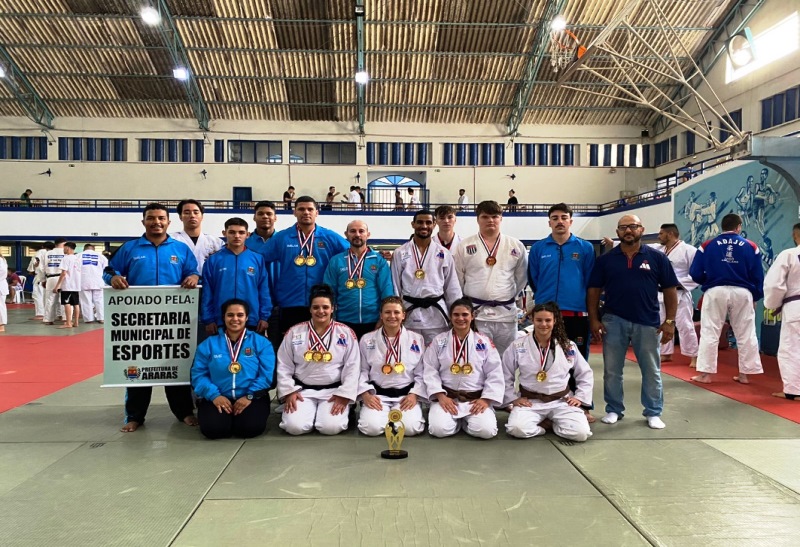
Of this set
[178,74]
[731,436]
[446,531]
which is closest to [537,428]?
[731,436]

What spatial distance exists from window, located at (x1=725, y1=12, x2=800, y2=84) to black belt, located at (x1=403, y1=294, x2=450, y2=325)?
16.4 m

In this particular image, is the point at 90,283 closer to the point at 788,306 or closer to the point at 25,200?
the point at 25,200

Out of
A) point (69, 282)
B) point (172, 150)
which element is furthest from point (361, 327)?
point (172, 150)

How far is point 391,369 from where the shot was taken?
179 inches

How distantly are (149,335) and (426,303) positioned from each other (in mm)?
2479

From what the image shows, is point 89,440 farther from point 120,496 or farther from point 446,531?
point 446,531

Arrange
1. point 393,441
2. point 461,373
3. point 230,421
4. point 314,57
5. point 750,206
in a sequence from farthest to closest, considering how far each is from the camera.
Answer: point 314,57 → point 750,206 → point 461,373 → point 230,421 → point 393,441

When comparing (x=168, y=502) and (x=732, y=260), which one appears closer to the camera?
(x=168, y=502)

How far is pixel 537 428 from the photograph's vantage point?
172 inches

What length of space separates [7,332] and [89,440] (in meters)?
8.81

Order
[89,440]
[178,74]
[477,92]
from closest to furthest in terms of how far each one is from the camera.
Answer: [89,440] → [178,74] → [477,92]

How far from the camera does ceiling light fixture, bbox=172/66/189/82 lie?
2086cm

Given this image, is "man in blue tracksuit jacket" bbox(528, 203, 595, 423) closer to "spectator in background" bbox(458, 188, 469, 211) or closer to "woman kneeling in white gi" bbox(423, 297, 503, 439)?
"woman kneeling in white gi" bbox(423, 297, 503, 439)

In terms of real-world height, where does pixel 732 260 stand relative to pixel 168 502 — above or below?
above
